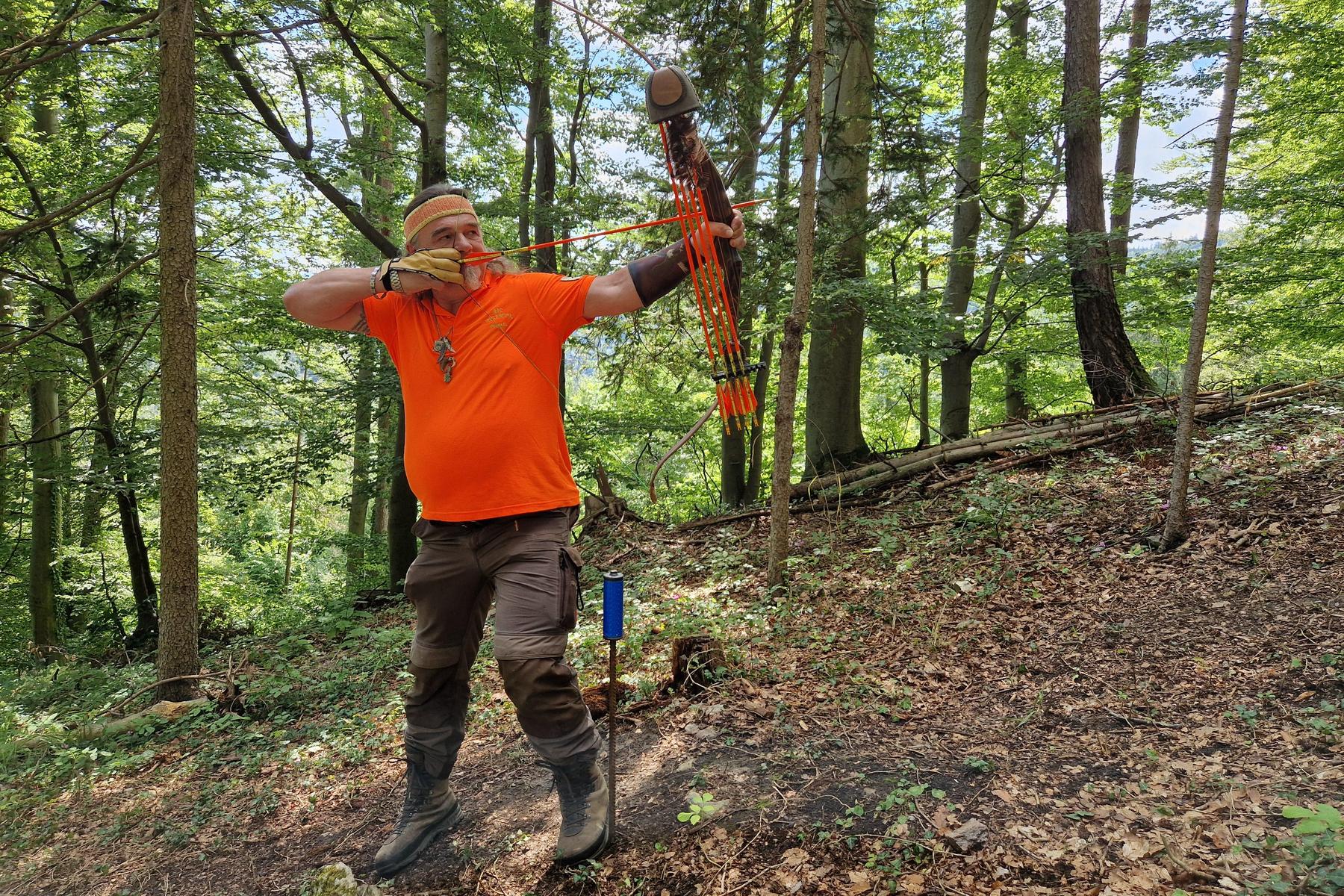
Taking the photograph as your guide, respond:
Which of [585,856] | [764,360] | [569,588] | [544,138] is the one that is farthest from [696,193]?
[544,138]

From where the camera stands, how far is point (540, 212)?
786 cm

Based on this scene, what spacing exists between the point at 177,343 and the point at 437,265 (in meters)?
2.83

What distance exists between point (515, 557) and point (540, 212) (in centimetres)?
649

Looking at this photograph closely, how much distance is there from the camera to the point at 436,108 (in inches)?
292

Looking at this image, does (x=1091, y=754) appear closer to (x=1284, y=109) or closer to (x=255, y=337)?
(x=1284, y=109)

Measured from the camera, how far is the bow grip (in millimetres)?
2242

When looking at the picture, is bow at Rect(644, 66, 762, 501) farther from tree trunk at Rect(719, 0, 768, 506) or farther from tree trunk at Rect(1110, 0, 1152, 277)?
tree trunk at Rect(1110, 0, 1152, 277)

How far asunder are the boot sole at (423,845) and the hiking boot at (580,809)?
52 centimetres

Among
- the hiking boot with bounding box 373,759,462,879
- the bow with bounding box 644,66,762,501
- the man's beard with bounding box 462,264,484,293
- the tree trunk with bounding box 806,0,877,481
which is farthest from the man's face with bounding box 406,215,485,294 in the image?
the tree trunk with bounding box 806,0,877,481

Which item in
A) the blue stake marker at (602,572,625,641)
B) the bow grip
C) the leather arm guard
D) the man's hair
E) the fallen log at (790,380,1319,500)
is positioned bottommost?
the blue stake marker at (602,572,625,641)

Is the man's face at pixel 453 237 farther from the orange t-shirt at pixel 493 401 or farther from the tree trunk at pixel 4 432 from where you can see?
the tree trunk at pixel 4 432

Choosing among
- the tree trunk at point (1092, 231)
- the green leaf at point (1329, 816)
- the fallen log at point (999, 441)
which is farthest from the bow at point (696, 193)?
the tree trunk at point (1092, 231)

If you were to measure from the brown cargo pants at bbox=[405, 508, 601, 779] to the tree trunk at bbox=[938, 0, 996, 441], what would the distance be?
6528 millimetres

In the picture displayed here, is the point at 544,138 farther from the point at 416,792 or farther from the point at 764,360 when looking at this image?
the point at 416,792
